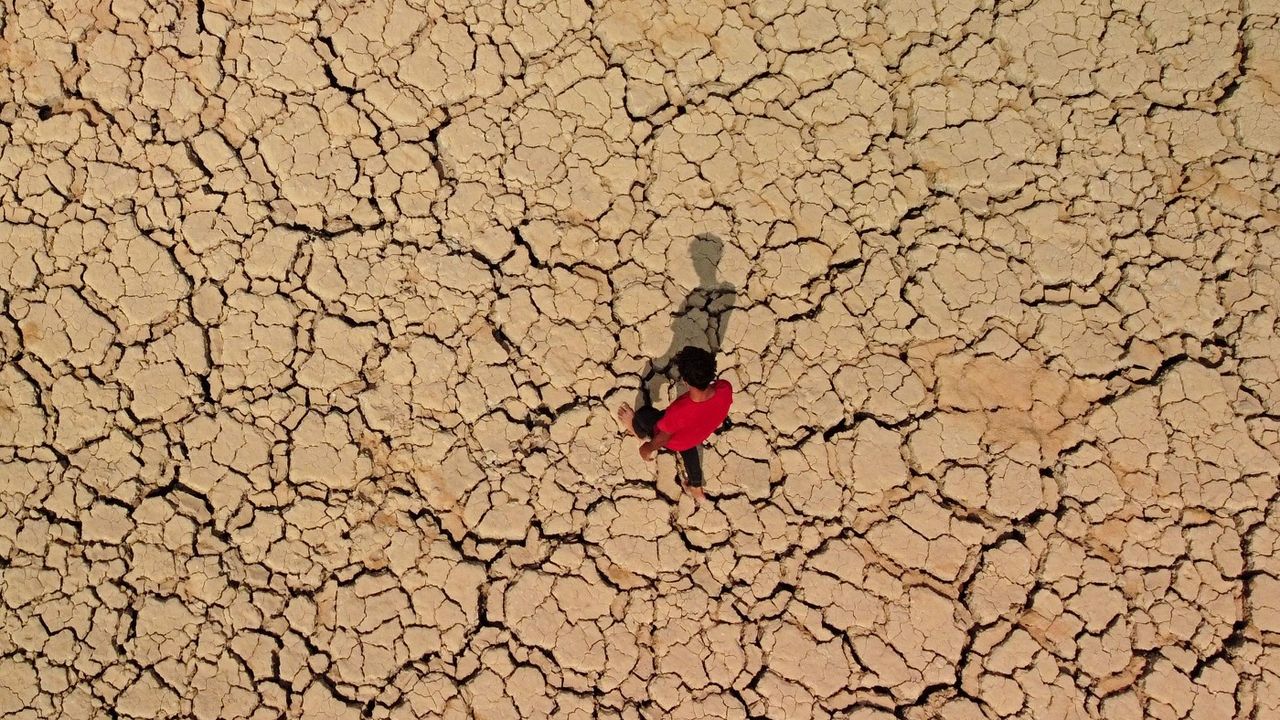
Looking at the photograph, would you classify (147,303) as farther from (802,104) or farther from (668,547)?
(802,104)

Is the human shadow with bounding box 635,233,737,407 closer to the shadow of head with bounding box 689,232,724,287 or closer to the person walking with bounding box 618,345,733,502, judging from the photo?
the shadow of head with bounding box 689,232,724,287

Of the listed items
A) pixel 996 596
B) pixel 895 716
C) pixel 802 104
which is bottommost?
pixel 895 716

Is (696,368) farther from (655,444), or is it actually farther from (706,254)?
(706,254)

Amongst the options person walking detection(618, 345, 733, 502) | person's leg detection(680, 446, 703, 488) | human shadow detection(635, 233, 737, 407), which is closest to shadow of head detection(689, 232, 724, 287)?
human shadow detection(635, 233, 737, 407)

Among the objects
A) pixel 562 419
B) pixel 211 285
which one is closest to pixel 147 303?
pixel 211 285

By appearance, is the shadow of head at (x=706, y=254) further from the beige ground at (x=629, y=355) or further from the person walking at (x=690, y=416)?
A: the person walking at (x=690, y=416)

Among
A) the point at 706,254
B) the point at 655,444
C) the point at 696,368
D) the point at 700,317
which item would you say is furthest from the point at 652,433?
the point at 706,254
